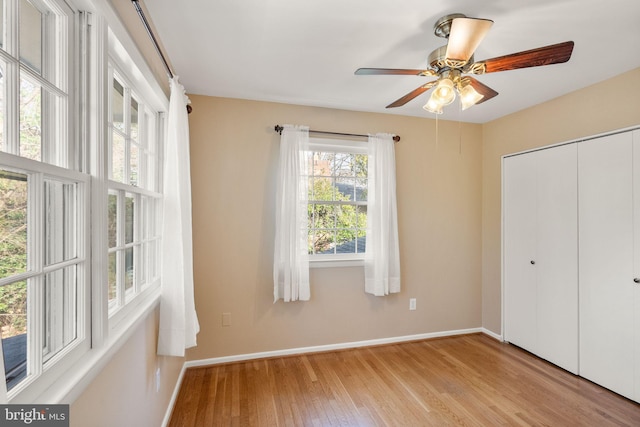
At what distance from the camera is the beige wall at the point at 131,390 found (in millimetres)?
955

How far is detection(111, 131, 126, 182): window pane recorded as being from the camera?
1341 millimetres

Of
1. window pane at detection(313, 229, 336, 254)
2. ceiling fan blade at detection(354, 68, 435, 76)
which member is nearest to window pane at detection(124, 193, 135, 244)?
ceiling fan blade at detection(354, 68, 435, 76)

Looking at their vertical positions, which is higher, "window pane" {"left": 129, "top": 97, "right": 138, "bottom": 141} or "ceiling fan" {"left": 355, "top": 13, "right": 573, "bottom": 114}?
"ceiling fan" {"left": 355, "top": 13, "right": 573, "bottom": 114}

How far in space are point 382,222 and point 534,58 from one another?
1779mm

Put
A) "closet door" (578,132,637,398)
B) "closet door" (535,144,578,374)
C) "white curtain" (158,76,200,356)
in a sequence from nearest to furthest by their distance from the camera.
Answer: "white curtain" (158,76,200,356), "closet door" (578,132,637,398), "closet door" (535,144,578,374)

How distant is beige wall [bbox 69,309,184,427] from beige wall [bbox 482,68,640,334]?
10.9 feet

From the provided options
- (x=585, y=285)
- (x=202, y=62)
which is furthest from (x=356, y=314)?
(x=202, y=62)

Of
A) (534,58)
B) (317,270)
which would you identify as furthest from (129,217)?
(534,58)

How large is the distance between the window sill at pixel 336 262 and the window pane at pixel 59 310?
6.68 feet

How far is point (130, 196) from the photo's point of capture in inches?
63.0

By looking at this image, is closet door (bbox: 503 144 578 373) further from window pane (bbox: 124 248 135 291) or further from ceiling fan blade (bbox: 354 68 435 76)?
window pane (bbox: 124 248 135 291)

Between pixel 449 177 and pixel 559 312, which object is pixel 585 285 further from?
pixel 449 177

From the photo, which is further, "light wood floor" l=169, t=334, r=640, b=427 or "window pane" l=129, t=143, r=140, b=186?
"light wood floor" l=169, t=334, r=640, b=427

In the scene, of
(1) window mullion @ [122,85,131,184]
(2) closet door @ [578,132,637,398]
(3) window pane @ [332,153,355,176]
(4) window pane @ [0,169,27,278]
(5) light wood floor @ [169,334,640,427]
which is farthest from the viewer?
(3) window pane @ [332,153,355,176]
